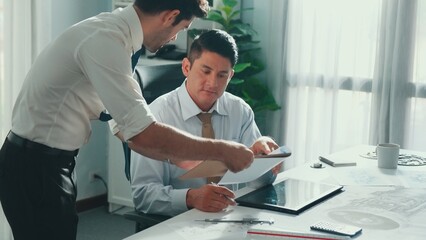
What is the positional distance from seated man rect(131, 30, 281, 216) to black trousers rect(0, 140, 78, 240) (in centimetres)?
24

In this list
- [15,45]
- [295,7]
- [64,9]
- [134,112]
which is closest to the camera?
[134,112]

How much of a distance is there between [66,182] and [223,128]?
0.71 metres

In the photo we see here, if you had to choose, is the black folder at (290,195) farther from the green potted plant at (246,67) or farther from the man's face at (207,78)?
the green potted plant at (246,67)

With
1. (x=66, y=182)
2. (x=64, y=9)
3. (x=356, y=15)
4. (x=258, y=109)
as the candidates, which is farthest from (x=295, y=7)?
(x=66, y=182)

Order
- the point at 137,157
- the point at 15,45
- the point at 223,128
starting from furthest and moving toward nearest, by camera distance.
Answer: the point at 15,45 → the point at 223,128 → the point at 137,157

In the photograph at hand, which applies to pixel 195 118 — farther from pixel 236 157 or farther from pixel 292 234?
pixel 292 234

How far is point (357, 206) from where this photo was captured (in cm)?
212

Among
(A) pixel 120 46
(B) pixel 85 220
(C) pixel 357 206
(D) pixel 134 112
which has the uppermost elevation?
(A) pixel 120 46

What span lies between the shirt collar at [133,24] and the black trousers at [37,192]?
0.44 metres

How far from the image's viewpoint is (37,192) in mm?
2146

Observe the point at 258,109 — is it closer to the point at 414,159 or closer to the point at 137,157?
the point at 414,159

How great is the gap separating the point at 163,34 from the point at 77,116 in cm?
37

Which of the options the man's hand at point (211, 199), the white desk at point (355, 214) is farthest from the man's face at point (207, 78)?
the man's hand at point (211, 199)

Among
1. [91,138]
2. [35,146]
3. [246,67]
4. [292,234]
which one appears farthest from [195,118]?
[91,138]
